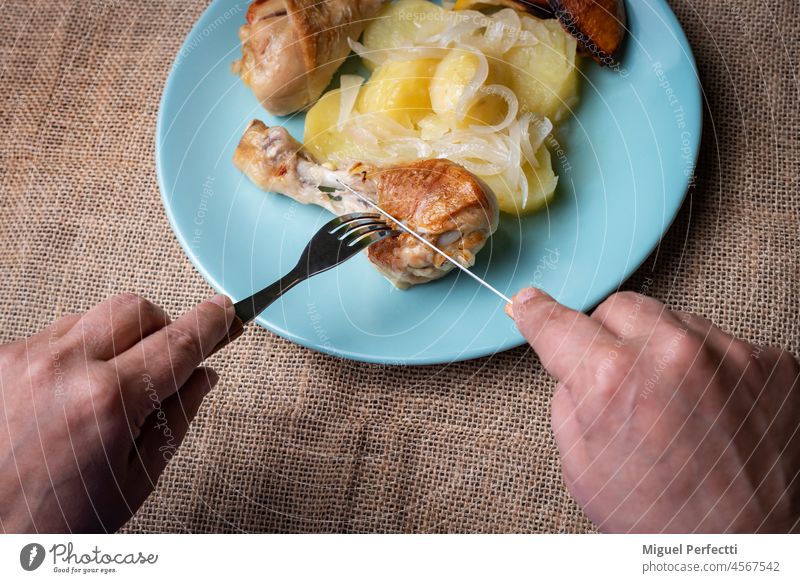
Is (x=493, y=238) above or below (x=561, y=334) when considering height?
below

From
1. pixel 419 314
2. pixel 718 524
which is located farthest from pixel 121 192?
pixel 718 524

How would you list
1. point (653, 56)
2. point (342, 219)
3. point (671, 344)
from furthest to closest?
1. point (653, 56)
2. point (342, 219)
3. point (671, 344)

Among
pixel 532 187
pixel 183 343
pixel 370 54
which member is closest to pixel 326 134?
pixel 370 54

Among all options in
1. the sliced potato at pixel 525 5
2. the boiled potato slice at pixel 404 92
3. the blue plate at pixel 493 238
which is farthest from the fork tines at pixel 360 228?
the sliced potato at pixel 525 5

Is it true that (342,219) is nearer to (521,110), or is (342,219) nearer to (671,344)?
(521,110)

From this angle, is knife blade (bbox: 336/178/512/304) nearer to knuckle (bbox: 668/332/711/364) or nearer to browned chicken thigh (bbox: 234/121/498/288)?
browned chicken thigh (bbox: 234/121/498/288)

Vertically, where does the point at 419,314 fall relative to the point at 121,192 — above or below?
below

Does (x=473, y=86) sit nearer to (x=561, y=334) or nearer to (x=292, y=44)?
(x=292, y=44)
